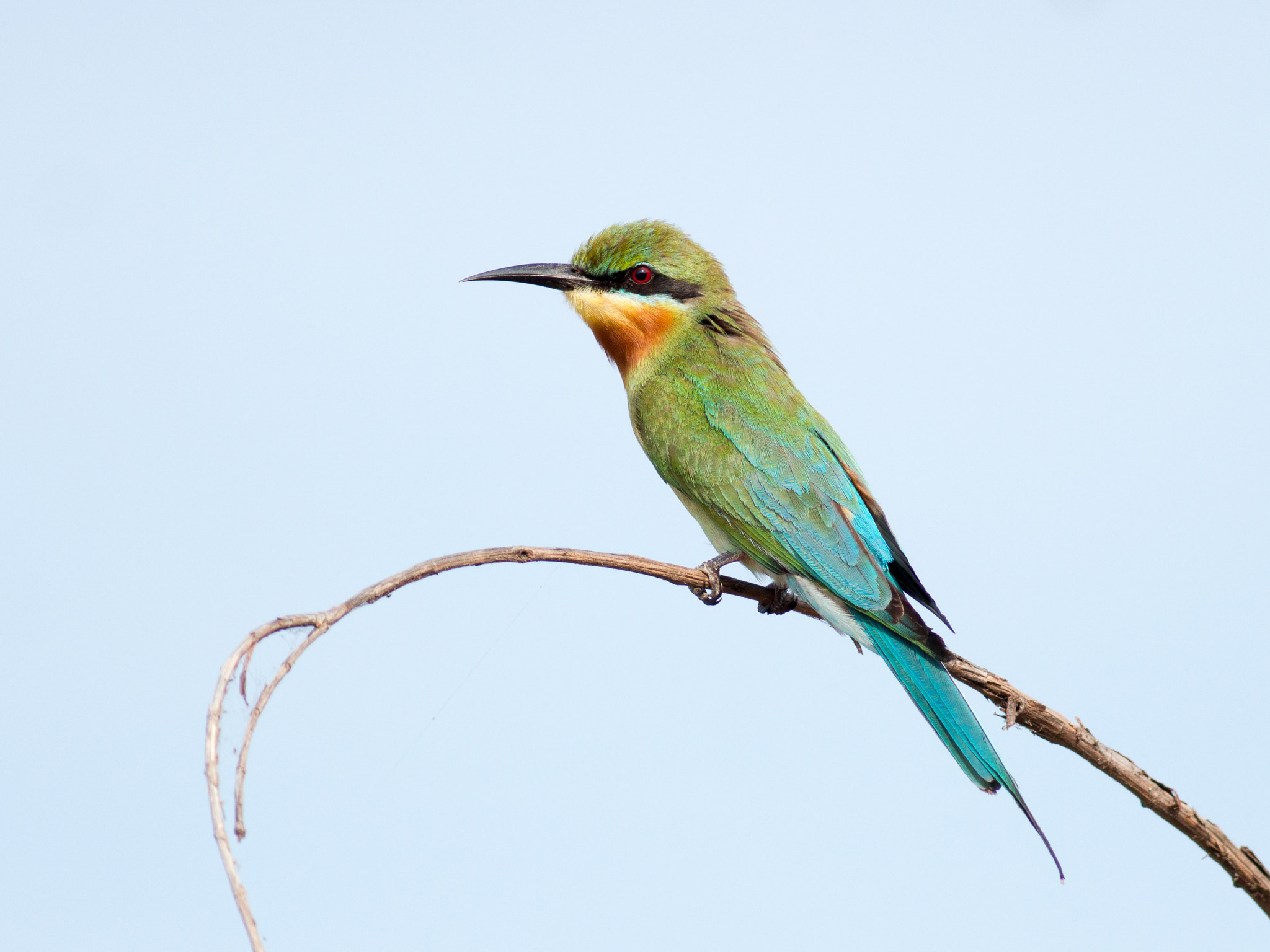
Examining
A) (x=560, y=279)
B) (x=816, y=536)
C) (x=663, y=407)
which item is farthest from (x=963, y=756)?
(x=560, y=279)

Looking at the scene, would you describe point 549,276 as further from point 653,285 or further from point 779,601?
point 779,601

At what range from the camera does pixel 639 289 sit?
3932 millimetres

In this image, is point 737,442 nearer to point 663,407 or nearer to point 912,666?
point 663,407

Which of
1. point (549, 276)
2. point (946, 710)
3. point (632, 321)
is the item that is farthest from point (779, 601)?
Answer: point (549, 276)

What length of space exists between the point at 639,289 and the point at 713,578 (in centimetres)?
137

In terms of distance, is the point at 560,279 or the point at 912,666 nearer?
the point at 912,666

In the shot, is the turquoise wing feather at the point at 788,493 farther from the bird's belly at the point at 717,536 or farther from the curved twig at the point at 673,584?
the curved twig at the point at 673,584

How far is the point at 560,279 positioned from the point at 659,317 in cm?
38

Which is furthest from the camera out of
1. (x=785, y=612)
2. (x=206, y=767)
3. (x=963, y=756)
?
(x=785, y=612)

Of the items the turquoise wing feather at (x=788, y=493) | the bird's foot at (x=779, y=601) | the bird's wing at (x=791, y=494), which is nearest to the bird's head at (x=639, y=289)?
the turquoise wing feather at (x=788, y=493)

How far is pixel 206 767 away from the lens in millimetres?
1301

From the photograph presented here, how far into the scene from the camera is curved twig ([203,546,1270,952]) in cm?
131

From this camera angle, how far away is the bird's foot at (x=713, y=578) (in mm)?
2798

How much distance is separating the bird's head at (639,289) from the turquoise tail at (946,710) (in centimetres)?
132
